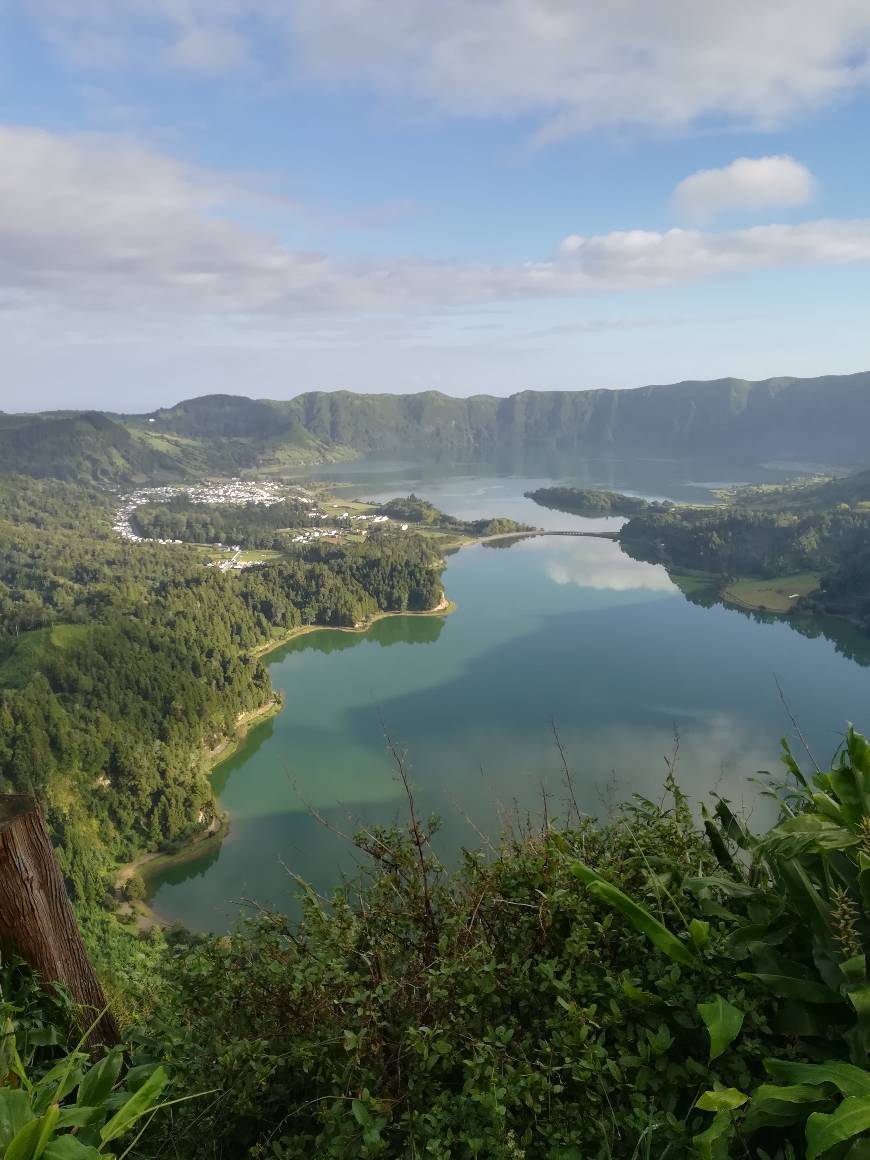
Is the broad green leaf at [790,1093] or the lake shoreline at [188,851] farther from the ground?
the broad green leaf at [790,1093]

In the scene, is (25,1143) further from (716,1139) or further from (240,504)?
(240,504)

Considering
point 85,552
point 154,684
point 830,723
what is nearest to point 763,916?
point 830,723

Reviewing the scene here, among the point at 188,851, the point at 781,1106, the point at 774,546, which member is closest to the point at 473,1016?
the point at 781,1106

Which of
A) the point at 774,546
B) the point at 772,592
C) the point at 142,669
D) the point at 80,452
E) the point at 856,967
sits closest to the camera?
the point at 856,967

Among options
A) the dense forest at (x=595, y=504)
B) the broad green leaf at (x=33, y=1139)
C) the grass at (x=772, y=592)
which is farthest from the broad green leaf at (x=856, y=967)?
the dense forest at (x=595, y=504)

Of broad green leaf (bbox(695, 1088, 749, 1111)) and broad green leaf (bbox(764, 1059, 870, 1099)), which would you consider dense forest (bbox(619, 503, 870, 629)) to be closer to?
broad green leaf (bbox(764, 1059, 870, 1099))

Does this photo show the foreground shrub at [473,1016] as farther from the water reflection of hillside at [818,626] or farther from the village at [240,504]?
the village at [240,504]
